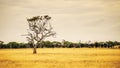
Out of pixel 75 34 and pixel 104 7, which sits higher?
pixel 104 7

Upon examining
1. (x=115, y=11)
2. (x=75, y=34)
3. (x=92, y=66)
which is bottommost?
(x=92, y=66)

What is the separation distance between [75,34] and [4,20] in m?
4.06

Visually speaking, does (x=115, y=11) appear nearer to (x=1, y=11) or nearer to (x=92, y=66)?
(x=92, y=66)

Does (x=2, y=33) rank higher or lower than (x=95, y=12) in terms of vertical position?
lower

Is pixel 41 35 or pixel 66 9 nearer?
pixel 66 9

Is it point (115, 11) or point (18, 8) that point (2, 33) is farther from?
point (115, 11)

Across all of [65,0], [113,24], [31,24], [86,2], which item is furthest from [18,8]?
[31,24]

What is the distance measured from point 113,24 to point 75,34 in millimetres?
2454

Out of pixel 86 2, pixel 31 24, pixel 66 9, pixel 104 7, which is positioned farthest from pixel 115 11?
pixel 31 24

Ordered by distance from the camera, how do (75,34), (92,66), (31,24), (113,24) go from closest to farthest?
(92,66), (113,24), (75,34), (31,24)

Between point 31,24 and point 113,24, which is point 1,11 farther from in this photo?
point 31,24

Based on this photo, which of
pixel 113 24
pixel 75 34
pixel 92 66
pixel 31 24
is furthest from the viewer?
pixel 31 24

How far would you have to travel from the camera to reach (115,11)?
593 inches

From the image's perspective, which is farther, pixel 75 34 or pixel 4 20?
pixel 75 34
